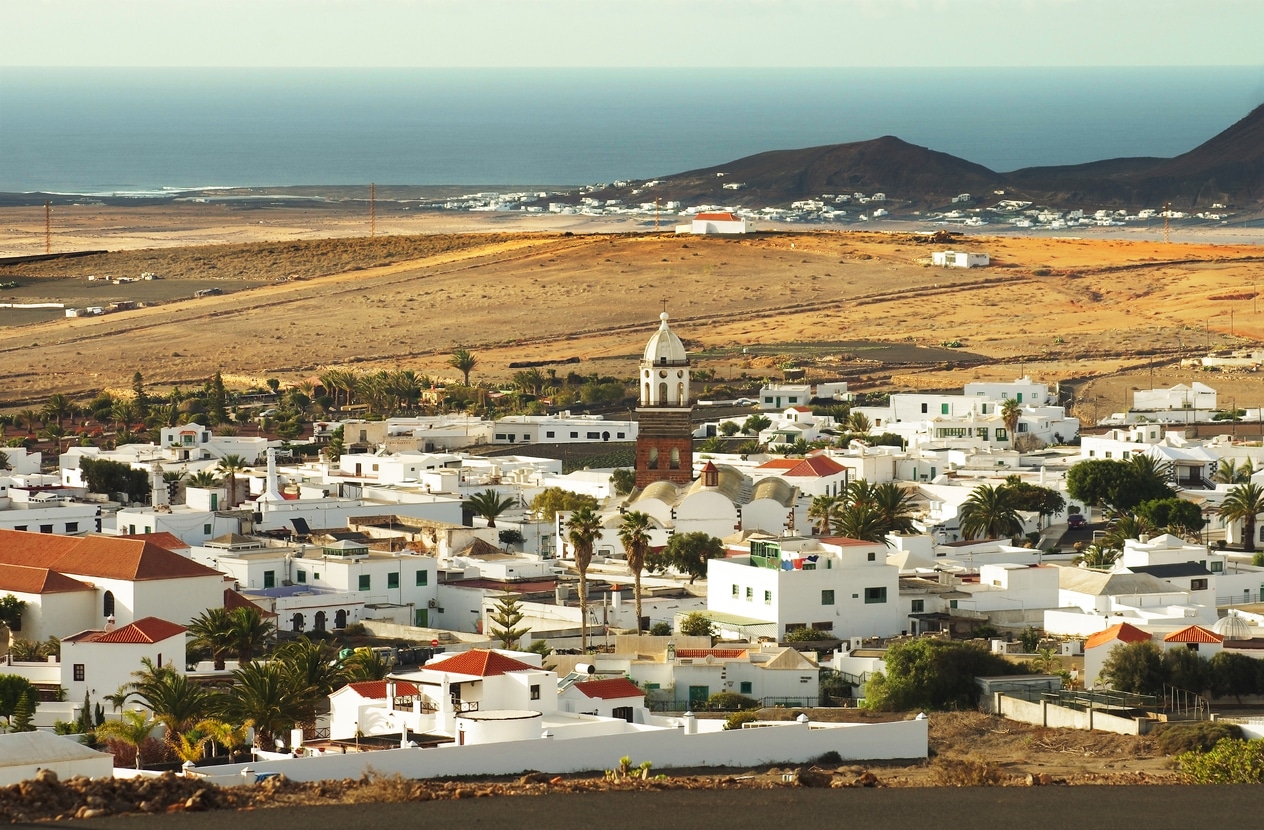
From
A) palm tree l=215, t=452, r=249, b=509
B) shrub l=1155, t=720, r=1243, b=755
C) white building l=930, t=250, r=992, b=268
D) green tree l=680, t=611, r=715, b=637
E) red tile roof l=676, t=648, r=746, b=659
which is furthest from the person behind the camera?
white building l=930, t=250, r=992, b=268

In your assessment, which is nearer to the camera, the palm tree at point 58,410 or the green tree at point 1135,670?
the green tree at point 1135,670

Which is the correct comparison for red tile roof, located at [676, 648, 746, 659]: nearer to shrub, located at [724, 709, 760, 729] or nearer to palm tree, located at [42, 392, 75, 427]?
shrub, located at [724, 709, 760, 729]

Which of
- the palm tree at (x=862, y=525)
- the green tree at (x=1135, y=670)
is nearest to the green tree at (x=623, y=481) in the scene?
the palm tree at (x=862, y=525)

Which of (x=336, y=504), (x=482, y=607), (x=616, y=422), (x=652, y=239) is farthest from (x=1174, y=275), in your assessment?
(x=482, y=607)

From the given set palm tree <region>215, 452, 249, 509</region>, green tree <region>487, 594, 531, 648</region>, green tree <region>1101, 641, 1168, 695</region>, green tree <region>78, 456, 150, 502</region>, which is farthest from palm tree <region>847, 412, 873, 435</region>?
green tree <region>1101, 641, 1168, 695</region>

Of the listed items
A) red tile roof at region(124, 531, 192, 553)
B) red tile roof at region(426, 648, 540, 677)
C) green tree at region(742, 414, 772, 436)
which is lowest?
red tile roof at region(426, 648, 540, 677)

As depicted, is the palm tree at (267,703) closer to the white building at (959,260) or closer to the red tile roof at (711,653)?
the red tile roof at (711,653)

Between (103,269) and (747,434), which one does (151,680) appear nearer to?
(747,434)

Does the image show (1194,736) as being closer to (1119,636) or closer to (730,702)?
(1119,636)
